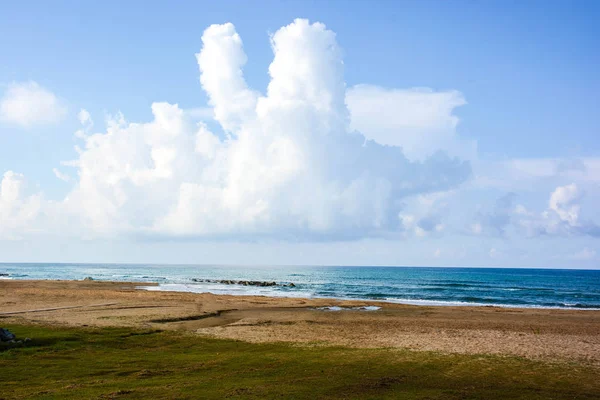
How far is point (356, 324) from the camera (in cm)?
3231

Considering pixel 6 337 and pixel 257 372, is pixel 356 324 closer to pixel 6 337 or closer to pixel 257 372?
pixel 257 372

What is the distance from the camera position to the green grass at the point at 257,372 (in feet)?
44.3

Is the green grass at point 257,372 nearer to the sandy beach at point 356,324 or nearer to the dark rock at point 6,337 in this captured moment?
the dark rock at point 6,337

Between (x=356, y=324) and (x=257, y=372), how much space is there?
56.4 ft

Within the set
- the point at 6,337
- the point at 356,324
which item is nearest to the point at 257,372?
the point at 6,337

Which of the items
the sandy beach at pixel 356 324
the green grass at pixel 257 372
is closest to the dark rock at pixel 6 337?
the green grass at pixel 257 372

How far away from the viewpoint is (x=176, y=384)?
14.0 m

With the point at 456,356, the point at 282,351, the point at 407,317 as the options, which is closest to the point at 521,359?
the point at 456,356

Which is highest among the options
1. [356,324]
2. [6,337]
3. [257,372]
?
[6,337]

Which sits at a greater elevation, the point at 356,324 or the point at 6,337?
the point at 6,337

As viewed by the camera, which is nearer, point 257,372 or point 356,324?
point 257,372

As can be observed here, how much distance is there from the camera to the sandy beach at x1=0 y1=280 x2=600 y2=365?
2377 cm

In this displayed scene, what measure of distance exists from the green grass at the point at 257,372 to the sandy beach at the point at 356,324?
2.87m

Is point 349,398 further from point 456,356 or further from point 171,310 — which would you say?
point 171,310
